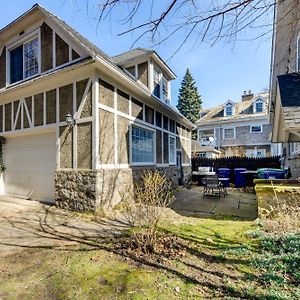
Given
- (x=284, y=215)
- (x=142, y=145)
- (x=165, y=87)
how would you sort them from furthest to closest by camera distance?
(x=165, y=87), (x=142, y=145), (x=284, y=215)

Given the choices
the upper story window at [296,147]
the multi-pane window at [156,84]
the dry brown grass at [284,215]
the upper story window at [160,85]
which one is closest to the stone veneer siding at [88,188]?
the dry brown grass at [284,215]

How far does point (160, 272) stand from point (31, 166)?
7486mm

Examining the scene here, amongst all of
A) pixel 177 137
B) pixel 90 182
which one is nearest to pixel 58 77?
pixel 90 182

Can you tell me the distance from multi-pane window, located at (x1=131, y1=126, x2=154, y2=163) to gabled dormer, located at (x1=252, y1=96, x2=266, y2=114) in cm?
2017

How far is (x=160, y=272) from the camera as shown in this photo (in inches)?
127

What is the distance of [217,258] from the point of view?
146 inches

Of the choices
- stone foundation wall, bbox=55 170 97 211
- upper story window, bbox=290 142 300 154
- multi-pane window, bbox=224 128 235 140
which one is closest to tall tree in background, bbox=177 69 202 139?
multi-pane window, bbox=224 128 235 140

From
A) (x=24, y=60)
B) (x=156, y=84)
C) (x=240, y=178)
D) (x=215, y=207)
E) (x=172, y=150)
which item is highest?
(x=24, y=60)

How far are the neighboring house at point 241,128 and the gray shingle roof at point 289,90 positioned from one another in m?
20.0

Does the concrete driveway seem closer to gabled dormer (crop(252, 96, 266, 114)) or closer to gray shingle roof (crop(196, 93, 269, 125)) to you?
gray shingle roof (crop(196, 93, 269, 125))

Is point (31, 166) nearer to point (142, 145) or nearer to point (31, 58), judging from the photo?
point (31, 58)

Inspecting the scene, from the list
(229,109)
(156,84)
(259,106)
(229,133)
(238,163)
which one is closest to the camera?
(156,84)

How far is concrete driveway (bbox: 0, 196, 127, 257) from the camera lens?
4.45 metres

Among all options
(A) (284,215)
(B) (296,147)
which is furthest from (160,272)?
(B) (296,147)
